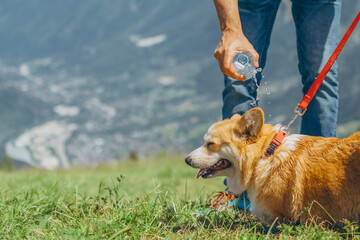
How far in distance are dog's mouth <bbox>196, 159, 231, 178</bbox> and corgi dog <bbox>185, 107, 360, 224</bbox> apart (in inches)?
0.4

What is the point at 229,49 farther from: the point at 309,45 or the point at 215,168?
the point at 309,45

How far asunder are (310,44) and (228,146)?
165cm

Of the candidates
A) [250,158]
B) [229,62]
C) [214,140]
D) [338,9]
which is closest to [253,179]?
[250,158]

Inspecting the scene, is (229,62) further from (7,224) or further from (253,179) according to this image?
(7,224)

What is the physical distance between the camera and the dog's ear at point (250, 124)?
3318mm

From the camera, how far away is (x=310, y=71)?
4.21m

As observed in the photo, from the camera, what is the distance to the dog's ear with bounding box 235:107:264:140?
10.9 ft

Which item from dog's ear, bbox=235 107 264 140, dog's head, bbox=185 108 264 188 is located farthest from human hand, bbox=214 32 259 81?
dog's head, bbox=185 108 264 188

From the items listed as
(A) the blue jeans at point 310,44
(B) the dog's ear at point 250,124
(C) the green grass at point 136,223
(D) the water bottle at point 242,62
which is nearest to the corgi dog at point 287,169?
(B) the dog's ear at point 250,124

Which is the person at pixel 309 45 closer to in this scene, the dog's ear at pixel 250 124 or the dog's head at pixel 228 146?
the dog's head at pixel 228 146

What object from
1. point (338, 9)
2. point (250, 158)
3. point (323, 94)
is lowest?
point (250, 158)

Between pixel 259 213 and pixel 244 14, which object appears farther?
pixel 244 14

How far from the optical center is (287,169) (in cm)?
329

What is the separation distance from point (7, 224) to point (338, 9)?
14.0ft
